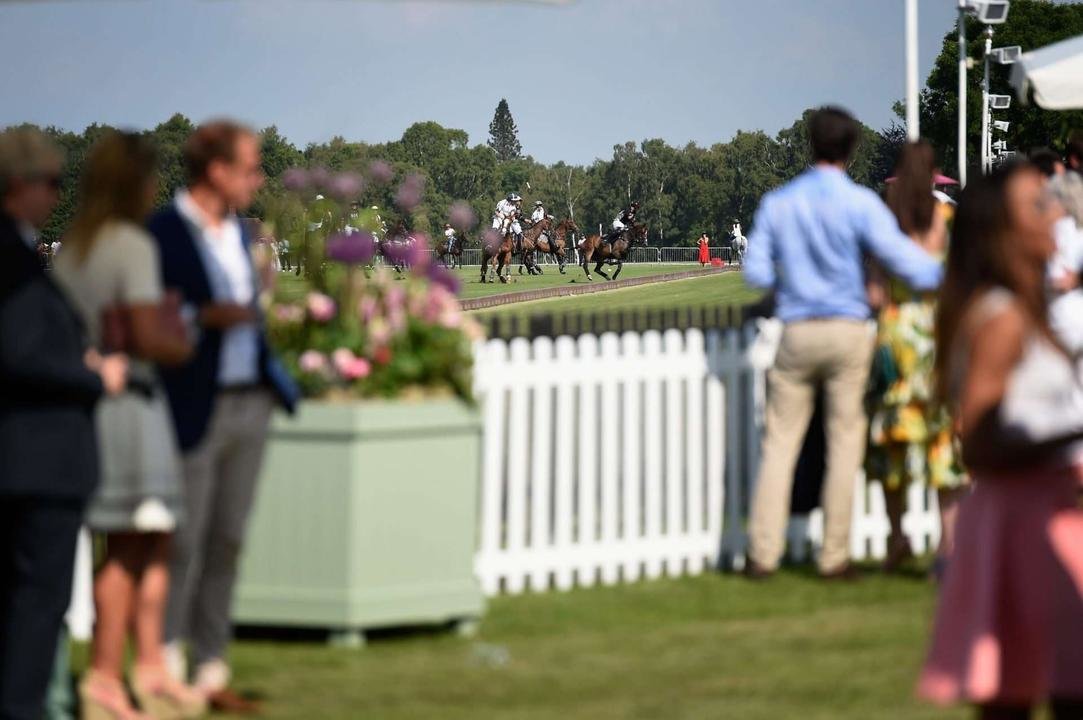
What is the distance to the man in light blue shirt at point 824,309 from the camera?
8609 mm

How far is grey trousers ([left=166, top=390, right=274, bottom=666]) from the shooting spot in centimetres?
621

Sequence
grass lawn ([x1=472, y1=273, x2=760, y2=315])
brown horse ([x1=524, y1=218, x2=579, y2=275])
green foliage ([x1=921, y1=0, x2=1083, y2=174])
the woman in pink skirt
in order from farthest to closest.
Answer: green foliage ([x1=921, y1=0, x2=1083, y2=174]), brown horse ([x1=524, y1=218, x2=579, y2=275]), grass lawn ([x1=472, y1=273, x2=760, y2=315]), the woman in pink skirt

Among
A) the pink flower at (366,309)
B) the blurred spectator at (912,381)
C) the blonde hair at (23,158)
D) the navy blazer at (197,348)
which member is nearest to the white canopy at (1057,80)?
the blurred spectator at (912,381)

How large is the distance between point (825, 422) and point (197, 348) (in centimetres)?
350

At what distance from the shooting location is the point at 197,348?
6164 mm

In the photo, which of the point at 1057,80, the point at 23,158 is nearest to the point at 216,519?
the point at 23,158

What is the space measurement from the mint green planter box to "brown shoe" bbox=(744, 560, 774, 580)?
179cm

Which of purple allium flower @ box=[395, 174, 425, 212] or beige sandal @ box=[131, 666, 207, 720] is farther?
purple allium flower @ box=[395, 174, 425, 212]

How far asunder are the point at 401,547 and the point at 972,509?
312cm

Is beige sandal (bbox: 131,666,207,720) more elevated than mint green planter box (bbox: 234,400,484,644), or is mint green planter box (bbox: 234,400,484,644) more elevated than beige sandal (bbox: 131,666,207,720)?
mint green planter box (bbox: 234,400,484,644)

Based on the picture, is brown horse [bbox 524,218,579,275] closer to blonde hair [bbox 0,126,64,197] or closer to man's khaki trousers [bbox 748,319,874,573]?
man's khaki trousers [bbox 748,319,874,573]

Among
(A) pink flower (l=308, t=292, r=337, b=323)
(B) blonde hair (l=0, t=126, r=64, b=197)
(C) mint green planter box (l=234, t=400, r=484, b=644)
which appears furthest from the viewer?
(A) pink flower (l=308, t=292, r=337, b=323)

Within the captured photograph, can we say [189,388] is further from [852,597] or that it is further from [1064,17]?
[1064,17]

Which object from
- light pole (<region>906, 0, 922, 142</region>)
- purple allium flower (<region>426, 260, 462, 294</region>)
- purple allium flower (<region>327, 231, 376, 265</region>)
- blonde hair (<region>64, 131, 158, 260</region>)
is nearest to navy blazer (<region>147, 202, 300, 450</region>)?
blonde hair (<region>64, 131, 158, 260</region>)
